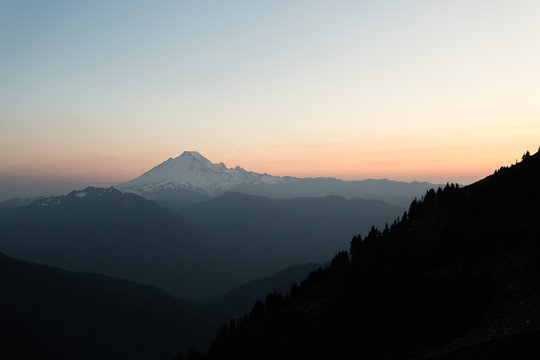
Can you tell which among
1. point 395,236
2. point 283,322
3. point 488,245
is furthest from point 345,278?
point 488,245

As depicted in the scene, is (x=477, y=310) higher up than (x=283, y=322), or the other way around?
(x=477, y=310)

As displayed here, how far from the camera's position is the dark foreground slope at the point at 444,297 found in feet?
95.4

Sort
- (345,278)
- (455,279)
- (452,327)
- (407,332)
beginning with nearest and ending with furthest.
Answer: (452,327) → (407,332) → (455,279) → (345,278)

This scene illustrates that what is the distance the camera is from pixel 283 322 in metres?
55.7

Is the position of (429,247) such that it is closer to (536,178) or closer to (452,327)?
(536,178)

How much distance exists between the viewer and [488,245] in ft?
142

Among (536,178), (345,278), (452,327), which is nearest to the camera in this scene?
(452,327)

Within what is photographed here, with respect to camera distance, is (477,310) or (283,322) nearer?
(477,310)

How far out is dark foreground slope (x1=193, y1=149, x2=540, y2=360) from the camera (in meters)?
29.1

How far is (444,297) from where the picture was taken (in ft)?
116

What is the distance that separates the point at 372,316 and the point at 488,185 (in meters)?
35.6

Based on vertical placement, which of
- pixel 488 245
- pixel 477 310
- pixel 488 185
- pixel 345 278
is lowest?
pixel 345 278

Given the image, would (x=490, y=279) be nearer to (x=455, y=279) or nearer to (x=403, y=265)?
(x=455, y=279)

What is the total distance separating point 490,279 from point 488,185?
28.8 meters
